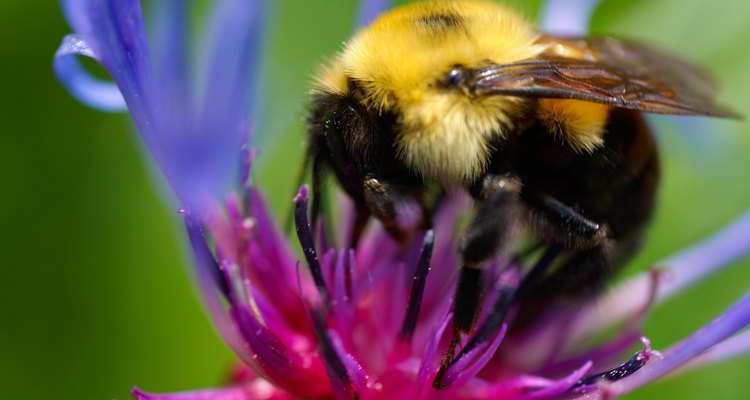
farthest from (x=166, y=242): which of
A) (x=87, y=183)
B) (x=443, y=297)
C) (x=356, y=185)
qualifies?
(x=356, y=185)

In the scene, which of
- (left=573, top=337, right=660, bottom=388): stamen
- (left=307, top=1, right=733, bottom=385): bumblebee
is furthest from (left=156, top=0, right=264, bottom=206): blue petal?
(left=573, top=337, right=660, bottom=388): stamen

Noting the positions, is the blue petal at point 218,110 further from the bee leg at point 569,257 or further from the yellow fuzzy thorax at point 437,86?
the bee leg at point 569,257

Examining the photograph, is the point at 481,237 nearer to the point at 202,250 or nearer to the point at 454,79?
the point at 454,79

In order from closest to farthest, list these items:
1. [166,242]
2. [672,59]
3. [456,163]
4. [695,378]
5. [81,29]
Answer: [456,163] → [81,29] → [672,59] → [695,378] → [166,242]

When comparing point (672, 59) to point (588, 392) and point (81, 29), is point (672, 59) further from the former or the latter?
point (81, 29)

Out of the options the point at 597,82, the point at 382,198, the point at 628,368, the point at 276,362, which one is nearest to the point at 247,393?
the point at 276,362

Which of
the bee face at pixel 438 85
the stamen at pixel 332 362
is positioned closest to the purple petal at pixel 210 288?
the stamen at pixel 332 362

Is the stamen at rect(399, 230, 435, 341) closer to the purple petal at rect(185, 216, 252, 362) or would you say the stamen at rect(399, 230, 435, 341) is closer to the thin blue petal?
the purple petal at rect(185, 216, 252, 362)
